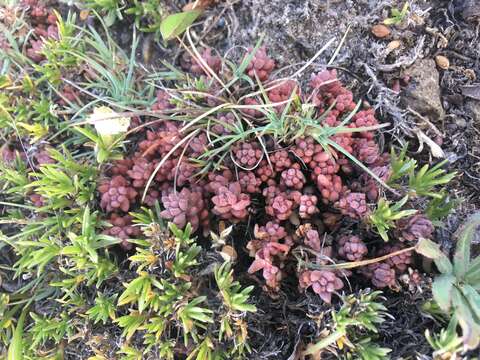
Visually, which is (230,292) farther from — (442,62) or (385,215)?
(442,62)

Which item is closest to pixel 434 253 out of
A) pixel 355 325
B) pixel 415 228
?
pixel 415 228

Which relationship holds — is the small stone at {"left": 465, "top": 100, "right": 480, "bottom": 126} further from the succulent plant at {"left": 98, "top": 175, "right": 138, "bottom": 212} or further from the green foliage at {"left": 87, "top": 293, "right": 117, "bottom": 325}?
the green foliage at {"left": 87, "top": 293, "right": 117, "bottom": 325}

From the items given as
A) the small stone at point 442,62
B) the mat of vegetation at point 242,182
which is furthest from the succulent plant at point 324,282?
the small stone at point 442,62

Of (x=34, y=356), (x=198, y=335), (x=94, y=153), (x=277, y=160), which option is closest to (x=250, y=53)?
(x=277, y=160)

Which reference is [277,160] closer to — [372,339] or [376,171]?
[376,171]

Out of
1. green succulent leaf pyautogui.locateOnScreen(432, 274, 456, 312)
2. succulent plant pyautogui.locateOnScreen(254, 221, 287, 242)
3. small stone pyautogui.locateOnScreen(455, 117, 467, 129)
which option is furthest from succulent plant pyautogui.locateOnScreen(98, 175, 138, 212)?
small stone pyautogui.locateOnScreen(455, 117, 467, 129)

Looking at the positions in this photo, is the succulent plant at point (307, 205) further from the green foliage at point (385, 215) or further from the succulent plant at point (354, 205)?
the green foliage at point (385, 215)
